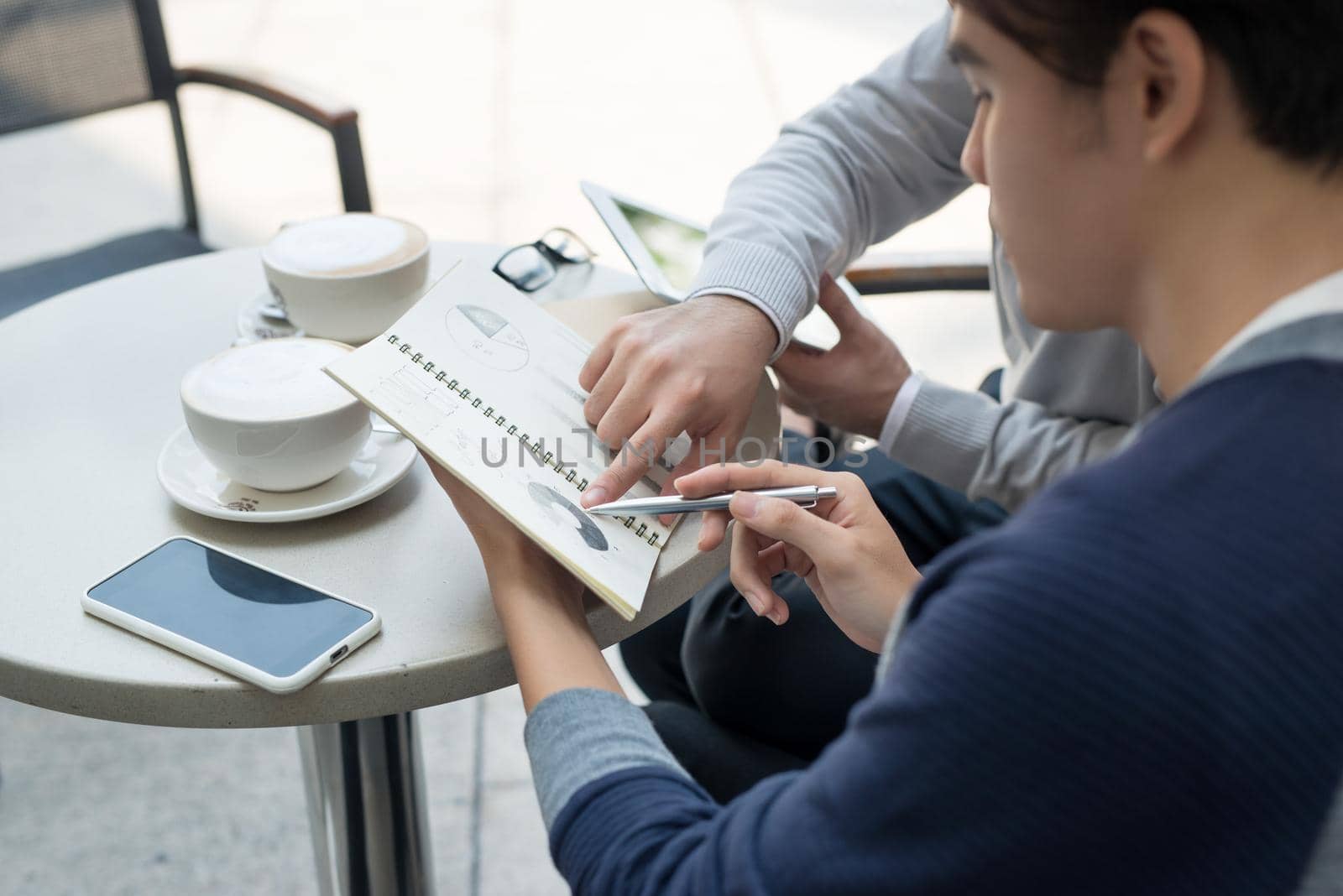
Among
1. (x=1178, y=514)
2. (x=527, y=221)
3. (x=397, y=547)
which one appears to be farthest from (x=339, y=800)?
(x=527, y=221)

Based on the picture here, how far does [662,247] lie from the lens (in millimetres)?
1099

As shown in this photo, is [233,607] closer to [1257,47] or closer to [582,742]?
[582,742]

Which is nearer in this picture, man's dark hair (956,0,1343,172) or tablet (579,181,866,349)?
man's dark hair (956,0,1343,172)

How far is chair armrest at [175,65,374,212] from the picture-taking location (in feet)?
4.93

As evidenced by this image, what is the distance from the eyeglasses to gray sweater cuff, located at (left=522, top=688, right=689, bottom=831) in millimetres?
542

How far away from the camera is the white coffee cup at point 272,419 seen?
0.76 m

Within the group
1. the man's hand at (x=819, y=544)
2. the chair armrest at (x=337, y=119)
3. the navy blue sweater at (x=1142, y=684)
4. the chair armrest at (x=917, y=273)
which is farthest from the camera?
the chair armrest at (x=337, y=119)

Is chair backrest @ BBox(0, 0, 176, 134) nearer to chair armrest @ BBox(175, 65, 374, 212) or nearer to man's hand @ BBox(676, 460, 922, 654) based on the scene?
chair armrest @ BBox(175, 65, 374, 212)

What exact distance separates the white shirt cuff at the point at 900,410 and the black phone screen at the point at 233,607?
20.9 inches

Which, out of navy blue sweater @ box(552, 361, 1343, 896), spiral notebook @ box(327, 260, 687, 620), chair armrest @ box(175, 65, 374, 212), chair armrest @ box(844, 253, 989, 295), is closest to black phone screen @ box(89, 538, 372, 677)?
spiral notebook @ box(327, 260, 687, 620)

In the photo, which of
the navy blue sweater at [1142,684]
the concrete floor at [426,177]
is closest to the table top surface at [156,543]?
the navy blue sweater at [1142,684]

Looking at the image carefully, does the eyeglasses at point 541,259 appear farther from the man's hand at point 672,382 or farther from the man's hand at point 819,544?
the man's hand at point 819,544

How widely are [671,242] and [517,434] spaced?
15.6 inches

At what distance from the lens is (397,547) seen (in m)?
0.79
